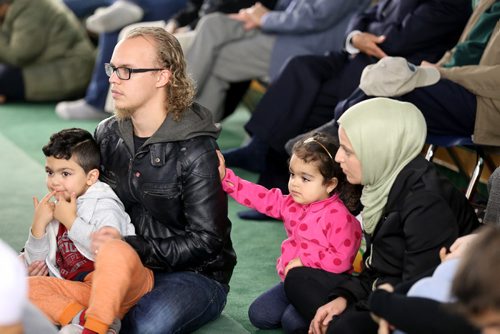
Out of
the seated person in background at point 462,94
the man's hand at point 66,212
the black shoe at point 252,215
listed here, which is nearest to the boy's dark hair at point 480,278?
the man's hand at point 66,212

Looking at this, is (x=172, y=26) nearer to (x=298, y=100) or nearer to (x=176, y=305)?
(x=298, y=100)

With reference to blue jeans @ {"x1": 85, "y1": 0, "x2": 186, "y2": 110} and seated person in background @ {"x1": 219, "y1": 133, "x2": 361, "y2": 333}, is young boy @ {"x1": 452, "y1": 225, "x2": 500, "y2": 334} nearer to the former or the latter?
seated person in background @ {"x1": 219, "y1": 133, "x2": 361, "y2": 333}

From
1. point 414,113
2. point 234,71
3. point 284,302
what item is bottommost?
point 234,71

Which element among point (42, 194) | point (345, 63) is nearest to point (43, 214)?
point (42, 194)

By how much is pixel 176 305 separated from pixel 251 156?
206 cm

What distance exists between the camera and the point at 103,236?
2.66 meters

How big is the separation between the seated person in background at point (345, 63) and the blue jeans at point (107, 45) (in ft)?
6.36

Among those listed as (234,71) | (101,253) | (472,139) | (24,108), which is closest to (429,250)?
(101,253)

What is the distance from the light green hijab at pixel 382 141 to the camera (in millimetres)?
2695

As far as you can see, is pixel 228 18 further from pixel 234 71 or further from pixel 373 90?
pixel 373 90

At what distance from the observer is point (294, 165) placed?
117 inches

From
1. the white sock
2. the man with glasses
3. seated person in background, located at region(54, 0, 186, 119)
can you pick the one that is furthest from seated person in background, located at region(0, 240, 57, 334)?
the white sock

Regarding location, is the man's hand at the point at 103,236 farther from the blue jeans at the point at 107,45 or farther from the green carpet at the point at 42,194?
the blue jeans at the point at 107,45

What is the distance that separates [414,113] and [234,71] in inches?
104
